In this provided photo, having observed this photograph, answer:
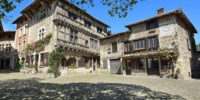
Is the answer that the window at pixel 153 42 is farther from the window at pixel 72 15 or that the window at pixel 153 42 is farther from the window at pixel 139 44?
the window at pixel 72 15

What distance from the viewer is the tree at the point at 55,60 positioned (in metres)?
13.5

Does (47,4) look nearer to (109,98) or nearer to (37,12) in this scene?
(37,12)

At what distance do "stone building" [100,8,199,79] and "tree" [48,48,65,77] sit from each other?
7439 millimetres

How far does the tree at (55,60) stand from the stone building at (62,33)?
0.78 meters

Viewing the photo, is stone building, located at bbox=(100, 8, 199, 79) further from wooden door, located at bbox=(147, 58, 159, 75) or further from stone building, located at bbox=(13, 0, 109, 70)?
stone building, located at bbox=(13, 0, 109, 70)

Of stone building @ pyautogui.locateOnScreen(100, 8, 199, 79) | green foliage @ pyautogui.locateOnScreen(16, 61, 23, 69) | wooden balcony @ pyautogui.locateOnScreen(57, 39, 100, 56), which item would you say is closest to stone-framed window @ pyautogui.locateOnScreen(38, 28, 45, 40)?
wooden balcony @ pyautogui.locateOnScreen(57, 39, 100, 56)

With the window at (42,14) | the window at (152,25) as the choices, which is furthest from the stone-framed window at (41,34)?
the window at (152,25)

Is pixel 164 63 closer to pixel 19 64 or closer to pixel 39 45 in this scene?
pixel 39 45

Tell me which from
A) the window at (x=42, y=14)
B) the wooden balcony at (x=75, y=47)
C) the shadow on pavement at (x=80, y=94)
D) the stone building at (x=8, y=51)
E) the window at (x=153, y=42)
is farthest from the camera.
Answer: the stone building at (x=8, y=51)

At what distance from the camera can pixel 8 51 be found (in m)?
22.1

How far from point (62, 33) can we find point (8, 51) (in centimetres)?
1424

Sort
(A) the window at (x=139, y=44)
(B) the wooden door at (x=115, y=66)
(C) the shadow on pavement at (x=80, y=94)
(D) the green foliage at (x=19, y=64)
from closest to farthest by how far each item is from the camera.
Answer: (C) the shadow on pavement at (x=80, y=94) < (A) the window at (x=139, y=44) < (B) the wooden door at (x=115, y=66) < (D) the green foliage at (x=19, y=64)

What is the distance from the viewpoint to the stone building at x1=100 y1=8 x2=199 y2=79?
1232 cm

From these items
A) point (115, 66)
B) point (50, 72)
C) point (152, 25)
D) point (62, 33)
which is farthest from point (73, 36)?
point (152, 25)
